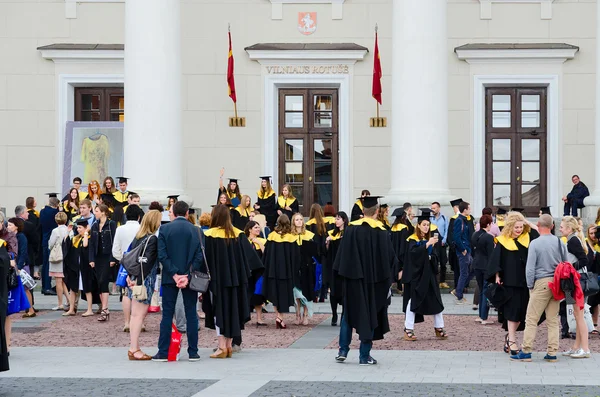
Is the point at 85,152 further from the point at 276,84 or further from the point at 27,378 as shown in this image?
the point at 27,378

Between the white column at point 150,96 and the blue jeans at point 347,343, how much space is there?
10733 millimetres

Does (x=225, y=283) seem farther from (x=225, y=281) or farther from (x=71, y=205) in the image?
(x=71, y=205)

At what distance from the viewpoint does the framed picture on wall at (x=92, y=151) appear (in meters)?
26.2

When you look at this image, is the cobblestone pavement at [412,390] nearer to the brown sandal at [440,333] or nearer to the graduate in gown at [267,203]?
the brown sandal at [440,333]

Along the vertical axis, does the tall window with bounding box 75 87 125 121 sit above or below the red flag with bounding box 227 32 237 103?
below

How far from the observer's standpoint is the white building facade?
2673 cm

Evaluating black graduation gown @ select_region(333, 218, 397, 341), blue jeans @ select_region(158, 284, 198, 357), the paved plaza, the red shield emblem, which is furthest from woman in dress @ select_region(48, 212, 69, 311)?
the red shield emblem

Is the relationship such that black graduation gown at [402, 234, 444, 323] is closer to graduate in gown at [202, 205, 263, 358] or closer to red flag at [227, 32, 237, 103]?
graduate in gown at [202, 205, 263, 358]

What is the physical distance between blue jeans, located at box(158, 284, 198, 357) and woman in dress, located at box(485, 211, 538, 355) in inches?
140

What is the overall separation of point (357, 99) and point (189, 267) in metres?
14.2

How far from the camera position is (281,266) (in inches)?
694

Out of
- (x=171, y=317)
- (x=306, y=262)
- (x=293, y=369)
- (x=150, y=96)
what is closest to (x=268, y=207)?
(x=150, y=96)

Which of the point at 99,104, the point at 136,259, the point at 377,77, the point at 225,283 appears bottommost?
the point at 225,283

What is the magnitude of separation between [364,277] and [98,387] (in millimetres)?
3456
